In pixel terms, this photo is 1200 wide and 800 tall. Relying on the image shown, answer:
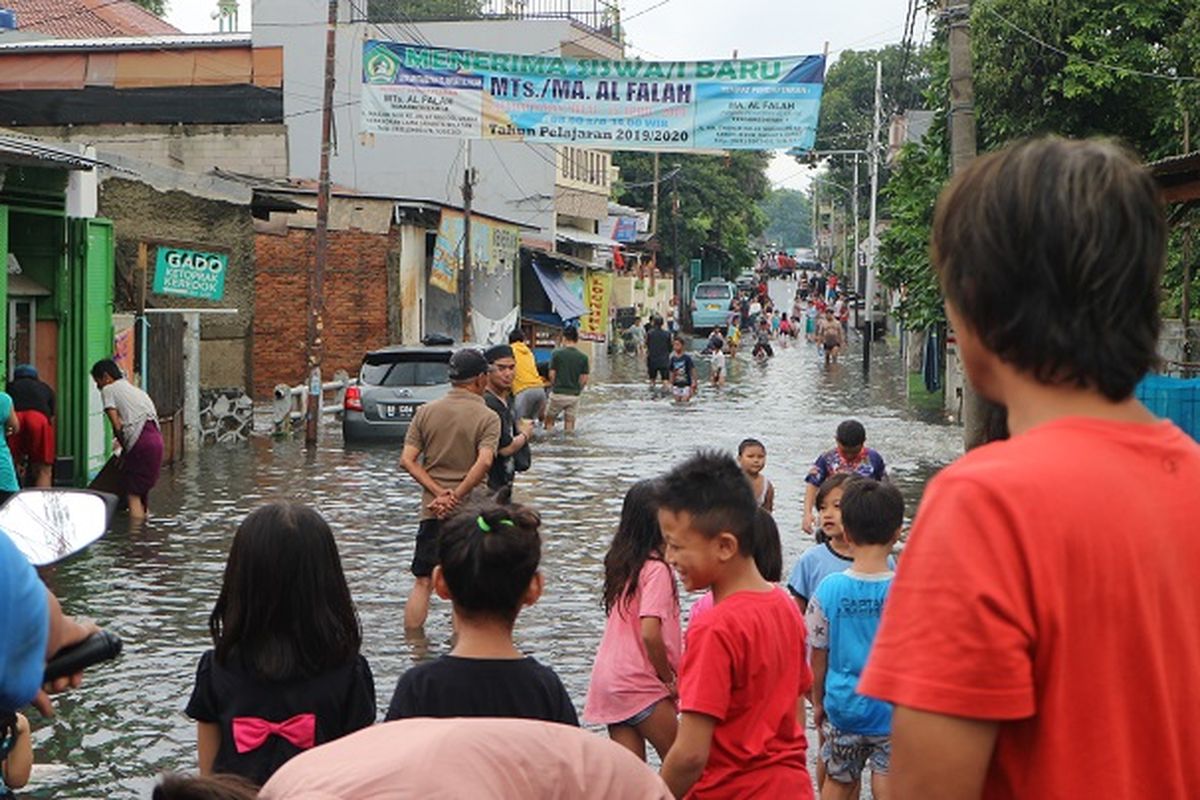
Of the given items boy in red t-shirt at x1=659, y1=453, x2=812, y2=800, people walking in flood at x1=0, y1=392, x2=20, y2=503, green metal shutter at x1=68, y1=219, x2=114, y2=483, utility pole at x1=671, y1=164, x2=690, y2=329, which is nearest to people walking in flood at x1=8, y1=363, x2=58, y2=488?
people walking in flood at x1=0, y1=392, x2=20, y2=503

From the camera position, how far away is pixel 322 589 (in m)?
4.29

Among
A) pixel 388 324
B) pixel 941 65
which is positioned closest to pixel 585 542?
pixel 941 65

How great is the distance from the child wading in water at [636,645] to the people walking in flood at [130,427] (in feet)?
34.3

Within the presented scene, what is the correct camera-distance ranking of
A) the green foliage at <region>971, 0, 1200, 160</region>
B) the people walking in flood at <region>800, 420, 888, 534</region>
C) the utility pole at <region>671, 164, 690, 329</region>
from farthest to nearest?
the utility pole at <region>671, 164, 690, 329</region> → the green foliage at <region>971, 0, 1200, 160</region> → the people walking in flood at <region>800, 420, 888, 534</region>

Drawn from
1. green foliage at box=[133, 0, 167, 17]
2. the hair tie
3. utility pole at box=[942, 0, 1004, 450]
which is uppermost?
green foliage at box=[133, 0, 167, 17]

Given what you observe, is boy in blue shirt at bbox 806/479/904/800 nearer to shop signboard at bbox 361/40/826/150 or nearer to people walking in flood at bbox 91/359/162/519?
people walking in flood at bbox 91/359/162/519

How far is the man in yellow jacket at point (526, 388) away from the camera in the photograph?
75.5 ft

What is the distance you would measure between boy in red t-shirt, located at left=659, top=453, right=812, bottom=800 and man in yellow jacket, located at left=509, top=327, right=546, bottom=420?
1817 centimetres

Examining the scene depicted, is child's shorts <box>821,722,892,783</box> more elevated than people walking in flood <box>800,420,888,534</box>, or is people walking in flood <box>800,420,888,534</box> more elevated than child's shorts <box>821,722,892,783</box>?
people walking in flood <box>800,420,888,534</box>

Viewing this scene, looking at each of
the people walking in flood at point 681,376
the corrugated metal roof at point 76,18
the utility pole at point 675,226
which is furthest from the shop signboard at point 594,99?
the utility pole at point 675,226

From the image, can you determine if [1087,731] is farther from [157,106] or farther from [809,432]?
[157,106]

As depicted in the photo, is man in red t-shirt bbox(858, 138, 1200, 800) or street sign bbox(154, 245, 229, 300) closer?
man in red t-shirt bbox(858, 138, 1200, 800)

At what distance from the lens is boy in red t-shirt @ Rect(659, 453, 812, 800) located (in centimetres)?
448

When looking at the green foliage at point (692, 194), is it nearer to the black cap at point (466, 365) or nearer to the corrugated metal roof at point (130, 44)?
the corrugated metal roof at point (130, 44)
